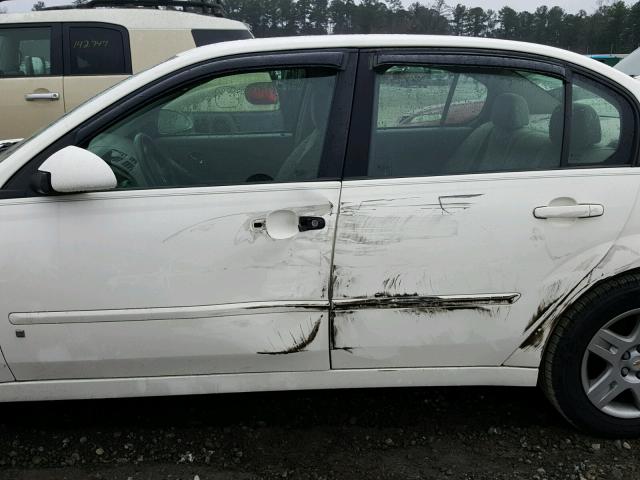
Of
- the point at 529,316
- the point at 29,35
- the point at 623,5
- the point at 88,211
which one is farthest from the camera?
the point at 623,5

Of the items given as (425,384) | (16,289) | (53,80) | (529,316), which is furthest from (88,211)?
(53,80)

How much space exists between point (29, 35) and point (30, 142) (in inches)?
175

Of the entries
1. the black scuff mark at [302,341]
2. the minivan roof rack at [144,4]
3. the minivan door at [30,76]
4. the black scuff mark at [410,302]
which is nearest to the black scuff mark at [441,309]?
the black scuff mark at [410,302]

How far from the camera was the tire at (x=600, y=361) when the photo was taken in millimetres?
2277

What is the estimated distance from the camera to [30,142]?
225 cm

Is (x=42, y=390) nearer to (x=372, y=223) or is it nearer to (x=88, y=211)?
(x=88, y=211)

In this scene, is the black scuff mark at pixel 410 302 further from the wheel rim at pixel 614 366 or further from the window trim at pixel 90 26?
the window trim at pixel 90 26

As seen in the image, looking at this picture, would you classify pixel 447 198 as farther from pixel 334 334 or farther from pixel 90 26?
pixel 90 26

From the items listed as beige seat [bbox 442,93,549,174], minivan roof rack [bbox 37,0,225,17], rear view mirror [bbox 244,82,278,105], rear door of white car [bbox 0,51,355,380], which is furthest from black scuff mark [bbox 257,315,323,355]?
minivan roof rack [bbox 37,0,225,17]

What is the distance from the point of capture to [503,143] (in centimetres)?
234

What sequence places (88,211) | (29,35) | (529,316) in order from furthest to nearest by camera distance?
(29,35), (529,316), (88,211)

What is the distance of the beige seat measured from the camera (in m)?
2.28

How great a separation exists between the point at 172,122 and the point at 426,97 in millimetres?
1004

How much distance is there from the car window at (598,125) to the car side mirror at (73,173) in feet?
5.73
